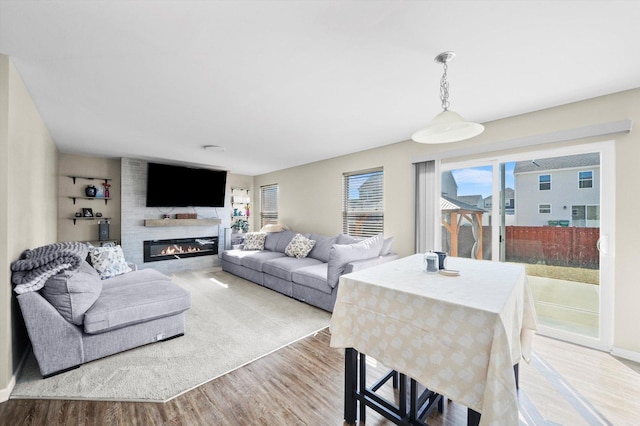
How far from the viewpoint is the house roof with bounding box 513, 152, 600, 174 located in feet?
8.31

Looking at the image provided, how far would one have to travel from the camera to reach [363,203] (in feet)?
14.7

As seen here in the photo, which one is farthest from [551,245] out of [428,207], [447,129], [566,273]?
[447,129]

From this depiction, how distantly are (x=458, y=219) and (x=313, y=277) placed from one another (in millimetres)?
2093

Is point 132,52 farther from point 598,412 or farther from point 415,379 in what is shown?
point 598,412

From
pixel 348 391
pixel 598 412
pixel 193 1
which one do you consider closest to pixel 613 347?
pixel 598 412

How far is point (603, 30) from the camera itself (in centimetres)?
154

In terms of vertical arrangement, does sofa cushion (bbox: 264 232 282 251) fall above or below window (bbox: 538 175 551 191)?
below

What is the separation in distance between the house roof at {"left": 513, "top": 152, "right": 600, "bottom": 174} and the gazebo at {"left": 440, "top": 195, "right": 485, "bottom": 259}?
64 cm

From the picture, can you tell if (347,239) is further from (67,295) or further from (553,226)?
(67,295)

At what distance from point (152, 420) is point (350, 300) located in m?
1.46

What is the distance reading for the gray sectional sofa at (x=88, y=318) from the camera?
1.97m

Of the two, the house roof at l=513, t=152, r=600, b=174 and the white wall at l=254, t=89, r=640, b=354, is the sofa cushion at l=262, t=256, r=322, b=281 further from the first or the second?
the house roof at l=513, t=152, r=600, b=174

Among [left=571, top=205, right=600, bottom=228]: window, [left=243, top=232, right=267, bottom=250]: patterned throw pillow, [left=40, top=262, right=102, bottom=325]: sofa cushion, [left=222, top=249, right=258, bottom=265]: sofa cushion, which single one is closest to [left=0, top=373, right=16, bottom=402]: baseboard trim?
[left=40, top=262, right=102, bottom=325]: sofa cushion

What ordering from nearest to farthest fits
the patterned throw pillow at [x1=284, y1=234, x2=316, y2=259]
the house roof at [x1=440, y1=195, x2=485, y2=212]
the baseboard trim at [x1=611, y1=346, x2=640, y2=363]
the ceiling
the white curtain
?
the ceiling < the baseboard trim at [x1=611, y1=346, x2=640, y2=363] < the house roof at [x1=440, y1=195, x2=485, y2=212] < the white curtain < the patterned throw pillow at [x1=284, y1=234, x2=316, y2=259]
